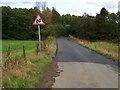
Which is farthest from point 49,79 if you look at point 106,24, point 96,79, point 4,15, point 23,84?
point 4,15

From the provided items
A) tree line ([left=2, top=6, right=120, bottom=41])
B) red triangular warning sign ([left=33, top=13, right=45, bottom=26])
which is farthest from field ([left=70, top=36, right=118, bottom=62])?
tree line ([left=2, top=6, right=120, bottom=41])

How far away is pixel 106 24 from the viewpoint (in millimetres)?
81438

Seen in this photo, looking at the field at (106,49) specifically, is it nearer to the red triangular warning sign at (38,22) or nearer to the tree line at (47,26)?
the red triangular warning sign at (38,22)

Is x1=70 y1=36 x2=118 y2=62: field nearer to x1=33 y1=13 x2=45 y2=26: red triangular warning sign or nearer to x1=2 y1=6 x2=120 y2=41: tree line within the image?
x1=33 y1=13 x2=45 y2=26: red triangular warning sign

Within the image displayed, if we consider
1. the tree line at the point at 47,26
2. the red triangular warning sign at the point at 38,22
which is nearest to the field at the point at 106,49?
the red triangular warning sign at the point at 38,22

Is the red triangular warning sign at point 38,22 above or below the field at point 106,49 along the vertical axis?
above

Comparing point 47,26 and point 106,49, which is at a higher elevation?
point 47,26

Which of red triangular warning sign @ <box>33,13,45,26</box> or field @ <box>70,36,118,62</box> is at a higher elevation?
red triangular warning sign @ <box>33,13,45,26</box>

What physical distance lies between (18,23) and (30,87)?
8903 cm

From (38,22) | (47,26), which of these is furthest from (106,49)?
(47,26)

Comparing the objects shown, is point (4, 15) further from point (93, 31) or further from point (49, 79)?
point (49, 79)

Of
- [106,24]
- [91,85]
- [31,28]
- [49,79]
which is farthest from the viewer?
[31,28]

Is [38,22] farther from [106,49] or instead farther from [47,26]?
[47,26]

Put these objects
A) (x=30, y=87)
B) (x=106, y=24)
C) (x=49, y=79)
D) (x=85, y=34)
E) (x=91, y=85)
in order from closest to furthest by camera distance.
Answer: (x=30, y=87)
(x=91, y=85)
(x=49, y=79)
(x=106, y=24)
(x=85, y=34)
